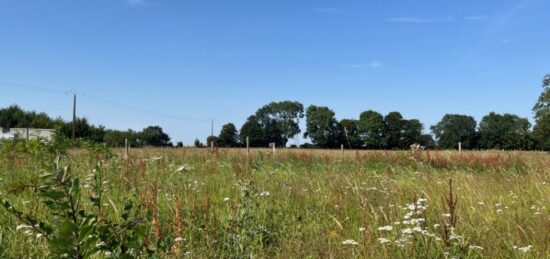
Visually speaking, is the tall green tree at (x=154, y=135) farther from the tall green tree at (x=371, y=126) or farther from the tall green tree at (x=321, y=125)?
the tall green tree at (x=371, y=126)

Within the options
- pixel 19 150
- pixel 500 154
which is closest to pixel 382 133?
pixel 500 154

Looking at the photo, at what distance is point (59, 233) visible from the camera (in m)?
1.26

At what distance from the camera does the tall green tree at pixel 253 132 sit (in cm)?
10350

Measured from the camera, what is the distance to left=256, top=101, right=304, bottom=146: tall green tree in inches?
4498

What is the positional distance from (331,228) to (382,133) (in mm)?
95534

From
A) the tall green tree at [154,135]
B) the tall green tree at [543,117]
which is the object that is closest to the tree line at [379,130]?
the tall green tree at [154,135]

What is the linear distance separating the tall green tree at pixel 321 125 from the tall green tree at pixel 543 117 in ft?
148

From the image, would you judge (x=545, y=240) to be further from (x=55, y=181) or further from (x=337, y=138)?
(x=337, y=138)

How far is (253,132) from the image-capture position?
106 meters

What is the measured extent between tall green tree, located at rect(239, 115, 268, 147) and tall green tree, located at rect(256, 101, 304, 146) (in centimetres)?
331

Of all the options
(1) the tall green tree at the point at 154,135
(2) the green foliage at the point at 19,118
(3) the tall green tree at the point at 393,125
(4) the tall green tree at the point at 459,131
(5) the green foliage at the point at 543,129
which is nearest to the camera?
(5) the green foliage at the point at 543,129

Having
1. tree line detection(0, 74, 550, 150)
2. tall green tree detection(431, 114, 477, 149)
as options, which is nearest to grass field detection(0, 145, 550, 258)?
tree line detection(0, 74, 550, 150)

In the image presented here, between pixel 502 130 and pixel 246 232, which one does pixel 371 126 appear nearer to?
pixel 502 130

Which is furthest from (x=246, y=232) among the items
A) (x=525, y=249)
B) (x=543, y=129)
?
(x=543, y=129)
